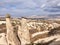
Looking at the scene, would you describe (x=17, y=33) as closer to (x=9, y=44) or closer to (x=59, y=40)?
(x=9, y=44)

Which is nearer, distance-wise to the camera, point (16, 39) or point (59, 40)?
point (16, 39)

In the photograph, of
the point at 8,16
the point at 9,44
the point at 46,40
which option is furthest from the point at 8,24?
the point at 46,40

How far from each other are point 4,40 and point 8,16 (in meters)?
1.84

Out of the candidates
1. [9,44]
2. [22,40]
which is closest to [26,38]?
[22,40]

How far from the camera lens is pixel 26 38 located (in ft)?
48.9

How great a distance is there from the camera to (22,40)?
583 inches

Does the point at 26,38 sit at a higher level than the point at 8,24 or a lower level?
lower

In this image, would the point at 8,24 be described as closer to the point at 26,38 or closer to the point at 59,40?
the point at 26,38

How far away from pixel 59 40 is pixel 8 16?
437 cm

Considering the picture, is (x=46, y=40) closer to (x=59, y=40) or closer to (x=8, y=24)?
(x=59, y=40)

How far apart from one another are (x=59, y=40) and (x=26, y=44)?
298 centimetres

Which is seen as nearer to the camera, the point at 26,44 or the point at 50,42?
the point at 26,44

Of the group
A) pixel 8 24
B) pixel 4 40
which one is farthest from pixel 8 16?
pixel 4 40

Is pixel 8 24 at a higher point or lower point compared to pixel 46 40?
higher
